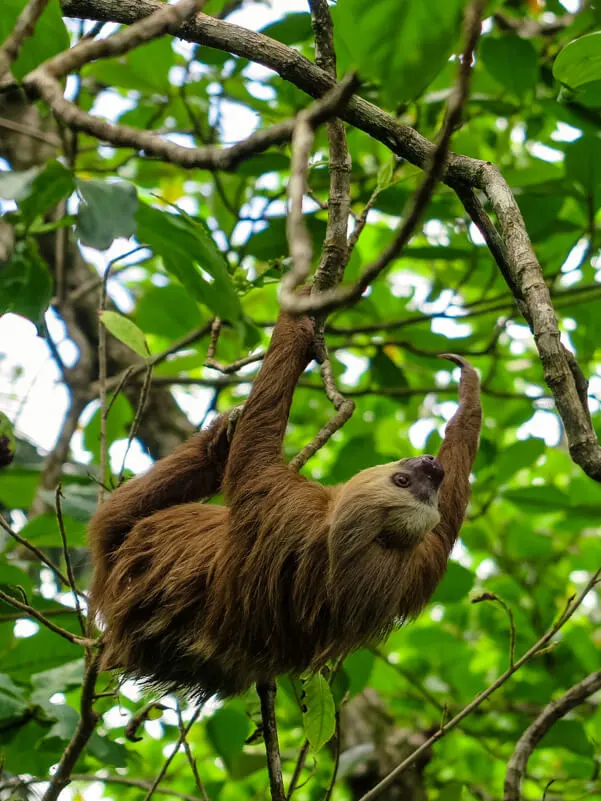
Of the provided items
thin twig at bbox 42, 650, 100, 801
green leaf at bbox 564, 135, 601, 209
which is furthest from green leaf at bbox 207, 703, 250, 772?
green leaf at bbox 564, 135, 601, 209

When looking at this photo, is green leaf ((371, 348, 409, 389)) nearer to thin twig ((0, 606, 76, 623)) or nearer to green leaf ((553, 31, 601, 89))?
thin twig ((0, 606, 76, 623))

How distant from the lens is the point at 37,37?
9.48ft

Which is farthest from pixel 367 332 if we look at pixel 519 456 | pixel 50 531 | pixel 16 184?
pixel 16 184

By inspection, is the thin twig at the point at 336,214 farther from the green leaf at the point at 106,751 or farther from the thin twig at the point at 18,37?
the green leaf at the point at 106,751

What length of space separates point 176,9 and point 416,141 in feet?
4.12

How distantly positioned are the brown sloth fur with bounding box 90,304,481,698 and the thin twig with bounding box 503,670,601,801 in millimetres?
752

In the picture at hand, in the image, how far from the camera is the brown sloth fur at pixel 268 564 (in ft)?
12.1

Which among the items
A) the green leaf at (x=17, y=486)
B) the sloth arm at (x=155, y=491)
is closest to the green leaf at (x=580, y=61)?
the sloth arm at (x=155, y=491)

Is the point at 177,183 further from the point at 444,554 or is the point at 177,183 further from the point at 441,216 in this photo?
the point at 444,554

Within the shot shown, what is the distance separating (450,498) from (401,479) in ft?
1.35

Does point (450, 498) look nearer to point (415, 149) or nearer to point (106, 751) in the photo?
point (415, 149)

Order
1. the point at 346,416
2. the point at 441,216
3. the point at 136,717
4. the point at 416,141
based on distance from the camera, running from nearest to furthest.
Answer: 1. the point at 416,141
2. the point at 346,416
3. the point at 136,717
4. the point at 441,216

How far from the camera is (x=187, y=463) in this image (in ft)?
13.9

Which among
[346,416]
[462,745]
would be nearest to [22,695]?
[346,416]
